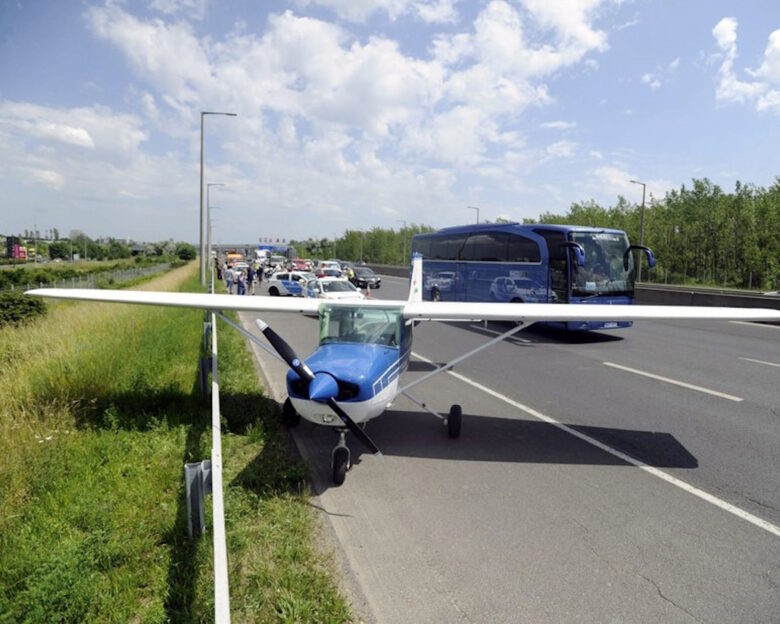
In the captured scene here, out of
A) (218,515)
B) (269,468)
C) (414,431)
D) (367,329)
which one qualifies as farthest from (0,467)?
(414,431)

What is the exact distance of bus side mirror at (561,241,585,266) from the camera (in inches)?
613

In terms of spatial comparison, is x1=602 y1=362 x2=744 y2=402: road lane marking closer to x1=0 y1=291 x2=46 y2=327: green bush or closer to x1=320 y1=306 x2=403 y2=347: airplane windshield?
x1=320 y1=306 x2=403 y2=347: airplane windshield

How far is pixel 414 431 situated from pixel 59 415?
203 inches

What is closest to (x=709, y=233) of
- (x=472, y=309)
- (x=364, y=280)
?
(x=364, y=280)

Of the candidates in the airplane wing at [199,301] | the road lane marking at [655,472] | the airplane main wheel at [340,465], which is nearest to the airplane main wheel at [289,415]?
the airplane wing at [199,301]

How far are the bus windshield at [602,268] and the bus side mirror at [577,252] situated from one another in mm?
345

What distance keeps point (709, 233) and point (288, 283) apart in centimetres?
4483

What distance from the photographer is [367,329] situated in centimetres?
647

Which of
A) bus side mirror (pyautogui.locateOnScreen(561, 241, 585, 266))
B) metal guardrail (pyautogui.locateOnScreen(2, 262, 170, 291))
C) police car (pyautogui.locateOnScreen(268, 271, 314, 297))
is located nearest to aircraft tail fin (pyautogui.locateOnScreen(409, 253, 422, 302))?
bus side mirror (pyautogui.locateOnScreen(561, 241, 585, 266))

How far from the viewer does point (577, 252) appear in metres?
15.6

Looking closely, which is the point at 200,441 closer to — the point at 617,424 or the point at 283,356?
the point at 283,356

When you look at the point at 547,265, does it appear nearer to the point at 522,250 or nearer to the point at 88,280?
the point at 522,250

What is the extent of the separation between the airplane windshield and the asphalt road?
160 cm

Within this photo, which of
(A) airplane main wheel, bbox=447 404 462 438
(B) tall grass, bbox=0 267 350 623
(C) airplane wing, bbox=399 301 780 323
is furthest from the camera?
(A) airplane main wheel, bbox=447 404 462 438
